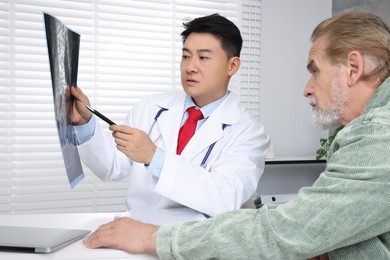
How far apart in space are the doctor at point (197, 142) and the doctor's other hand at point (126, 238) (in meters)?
0.40

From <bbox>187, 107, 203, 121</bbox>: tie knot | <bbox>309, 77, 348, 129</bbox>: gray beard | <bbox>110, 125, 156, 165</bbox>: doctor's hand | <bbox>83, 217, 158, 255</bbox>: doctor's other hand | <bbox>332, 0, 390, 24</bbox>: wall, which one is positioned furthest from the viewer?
<bbox>332, 0, 390, 24</bbox>: wall

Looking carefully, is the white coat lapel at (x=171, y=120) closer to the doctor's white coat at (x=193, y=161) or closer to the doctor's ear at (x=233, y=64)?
the doctor's white coat at (x=193, y=161)

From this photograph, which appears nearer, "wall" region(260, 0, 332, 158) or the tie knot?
the tie knot

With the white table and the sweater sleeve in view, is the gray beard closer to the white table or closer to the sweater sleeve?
the sweater sleeve

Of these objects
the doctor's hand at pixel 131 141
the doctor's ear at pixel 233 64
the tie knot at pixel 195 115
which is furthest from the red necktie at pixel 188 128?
the doctor's hand at pixel 131 141

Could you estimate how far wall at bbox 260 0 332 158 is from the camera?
133 inches

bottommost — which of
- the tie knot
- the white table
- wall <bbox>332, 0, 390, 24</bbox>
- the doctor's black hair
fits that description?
the white table

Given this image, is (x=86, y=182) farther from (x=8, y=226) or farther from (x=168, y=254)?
(x=168, y=254)

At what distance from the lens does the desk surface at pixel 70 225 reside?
829mm

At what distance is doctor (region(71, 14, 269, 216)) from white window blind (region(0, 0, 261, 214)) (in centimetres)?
114

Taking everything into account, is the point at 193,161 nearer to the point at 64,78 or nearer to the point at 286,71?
the point at 64,78

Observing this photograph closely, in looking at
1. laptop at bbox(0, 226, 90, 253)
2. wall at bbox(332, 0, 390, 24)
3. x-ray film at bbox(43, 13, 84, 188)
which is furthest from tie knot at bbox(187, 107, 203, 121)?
wall at bbox(332, 0, 390, 24)

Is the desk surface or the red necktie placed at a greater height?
the red necktie

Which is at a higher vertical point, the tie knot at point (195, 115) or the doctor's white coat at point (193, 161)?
the tie knot at point (195, 115)
